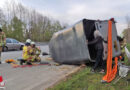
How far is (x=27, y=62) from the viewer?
6.75m

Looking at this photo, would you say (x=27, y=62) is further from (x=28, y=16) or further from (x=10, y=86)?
(x=28, y=16)

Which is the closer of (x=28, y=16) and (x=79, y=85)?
(x=79, y=85)

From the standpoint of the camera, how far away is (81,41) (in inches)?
214

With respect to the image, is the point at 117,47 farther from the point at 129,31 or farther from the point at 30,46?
the point at 129,31

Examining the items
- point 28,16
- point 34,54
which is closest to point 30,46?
point 34,54

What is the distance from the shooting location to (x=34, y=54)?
7043 mm

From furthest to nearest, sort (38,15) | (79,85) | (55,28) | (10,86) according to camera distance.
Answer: (55,28) < (38,15) < (10,86) < (79,85)

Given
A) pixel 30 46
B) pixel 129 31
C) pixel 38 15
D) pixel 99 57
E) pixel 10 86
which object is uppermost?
pixel 38 15

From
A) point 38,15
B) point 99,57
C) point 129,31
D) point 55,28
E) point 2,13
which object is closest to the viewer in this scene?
point 99,57

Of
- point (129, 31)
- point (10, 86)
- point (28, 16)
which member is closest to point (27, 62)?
point (10, 86)

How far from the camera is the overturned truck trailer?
208 inches

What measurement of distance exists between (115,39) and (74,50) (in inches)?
72.3

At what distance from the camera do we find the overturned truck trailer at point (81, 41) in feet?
17.4

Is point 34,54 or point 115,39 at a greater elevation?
point 115,39
